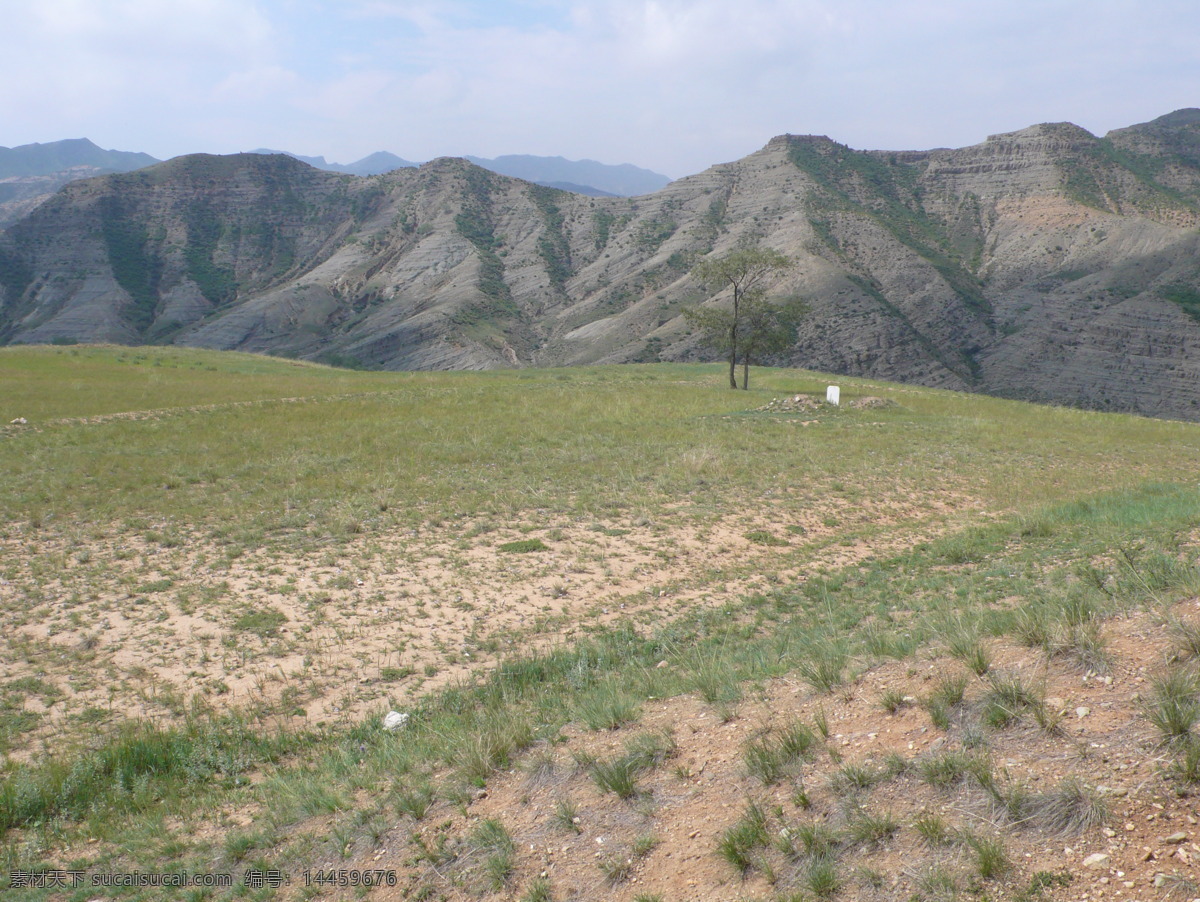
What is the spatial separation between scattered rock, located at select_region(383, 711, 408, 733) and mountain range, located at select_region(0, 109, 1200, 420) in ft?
269

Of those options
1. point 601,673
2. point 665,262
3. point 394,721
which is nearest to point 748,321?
point 601,673

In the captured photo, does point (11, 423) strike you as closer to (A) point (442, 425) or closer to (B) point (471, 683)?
(A) point (442, 425)

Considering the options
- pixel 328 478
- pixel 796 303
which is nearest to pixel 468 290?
pixel 796 303

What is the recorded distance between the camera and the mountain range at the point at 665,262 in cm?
8838

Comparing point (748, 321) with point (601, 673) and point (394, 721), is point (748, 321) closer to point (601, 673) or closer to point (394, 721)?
point (601, 673)

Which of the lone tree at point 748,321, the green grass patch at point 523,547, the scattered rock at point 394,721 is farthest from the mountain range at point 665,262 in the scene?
the scattered rock at point 394,721

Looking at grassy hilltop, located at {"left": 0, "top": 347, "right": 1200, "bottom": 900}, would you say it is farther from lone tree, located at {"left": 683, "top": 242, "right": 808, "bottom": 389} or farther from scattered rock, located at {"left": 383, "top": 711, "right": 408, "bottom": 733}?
lone tree, located at {"left": 683, "top": 242, "right": 808, "bottom": 389}

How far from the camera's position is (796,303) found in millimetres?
43031

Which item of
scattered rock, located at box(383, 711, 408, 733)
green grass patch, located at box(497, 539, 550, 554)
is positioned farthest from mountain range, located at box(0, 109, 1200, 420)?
scattered rock, located at box(383, 711, 408, 733)

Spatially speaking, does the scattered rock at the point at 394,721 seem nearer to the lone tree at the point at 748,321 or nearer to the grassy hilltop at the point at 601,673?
the grassy hilltop at the point at 601,673

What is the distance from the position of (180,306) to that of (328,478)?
128 meters

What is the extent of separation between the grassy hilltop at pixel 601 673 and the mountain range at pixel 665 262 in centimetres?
7371

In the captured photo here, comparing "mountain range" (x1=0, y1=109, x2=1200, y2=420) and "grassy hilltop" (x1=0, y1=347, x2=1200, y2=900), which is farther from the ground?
"mountain range" (x1=0, y1=109, x2=1200, y2=420)

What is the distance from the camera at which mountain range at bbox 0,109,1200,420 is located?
290 feet
